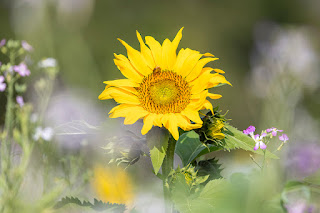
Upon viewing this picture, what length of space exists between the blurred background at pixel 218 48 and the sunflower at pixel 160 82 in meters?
0.05

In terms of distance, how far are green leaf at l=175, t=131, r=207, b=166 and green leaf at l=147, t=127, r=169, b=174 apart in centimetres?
8

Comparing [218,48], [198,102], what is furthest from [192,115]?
[218,48]

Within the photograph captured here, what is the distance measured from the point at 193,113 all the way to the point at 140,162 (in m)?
0.11

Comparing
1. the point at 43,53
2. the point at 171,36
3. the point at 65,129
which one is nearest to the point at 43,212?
the point at 65,129

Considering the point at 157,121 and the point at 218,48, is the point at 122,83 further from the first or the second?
the point at 218,48

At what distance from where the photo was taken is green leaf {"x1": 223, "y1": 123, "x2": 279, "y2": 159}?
1.86ft

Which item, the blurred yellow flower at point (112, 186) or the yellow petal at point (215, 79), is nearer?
the yellow petal at point (215, 79)

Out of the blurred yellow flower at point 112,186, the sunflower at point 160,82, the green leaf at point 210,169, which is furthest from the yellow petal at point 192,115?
the blurred yellow flower at point 112,186

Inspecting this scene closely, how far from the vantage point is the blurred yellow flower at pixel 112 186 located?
0.89 meters

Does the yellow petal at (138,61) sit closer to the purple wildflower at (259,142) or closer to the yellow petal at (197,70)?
the yellow petal at (197,70)

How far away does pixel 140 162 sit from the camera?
60 centimetres

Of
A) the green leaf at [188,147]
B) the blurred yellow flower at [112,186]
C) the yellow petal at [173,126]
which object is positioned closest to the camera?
the yellow petal at [173,126]

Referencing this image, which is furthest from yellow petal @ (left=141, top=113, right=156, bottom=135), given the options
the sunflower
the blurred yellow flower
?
the blurred yellow flower

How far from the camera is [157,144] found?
0.53m
